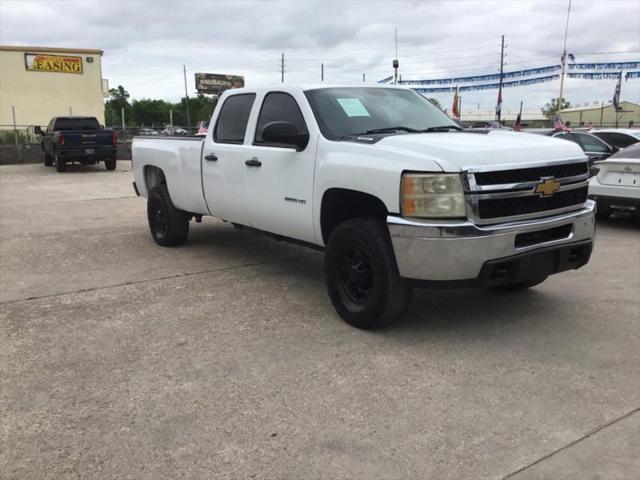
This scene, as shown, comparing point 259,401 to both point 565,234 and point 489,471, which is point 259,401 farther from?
point 565,234

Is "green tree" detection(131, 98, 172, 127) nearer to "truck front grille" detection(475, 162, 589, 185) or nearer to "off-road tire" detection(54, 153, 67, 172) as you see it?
"off-road tire" detection(54, 153, 67, 172)

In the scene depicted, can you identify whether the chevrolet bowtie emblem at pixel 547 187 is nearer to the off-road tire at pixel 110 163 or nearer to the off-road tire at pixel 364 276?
the off-road tire at pixel 364 276

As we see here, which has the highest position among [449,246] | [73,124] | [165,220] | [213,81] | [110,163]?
[213,81]

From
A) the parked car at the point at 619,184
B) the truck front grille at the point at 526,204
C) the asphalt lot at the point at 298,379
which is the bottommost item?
the asphalt lot at the point at 298,379

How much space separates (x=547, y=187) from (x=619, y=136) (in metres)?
9.81

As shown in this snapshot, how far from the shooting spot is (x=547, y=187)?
4180mm

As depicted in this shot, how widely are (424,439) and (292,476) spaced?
73cm

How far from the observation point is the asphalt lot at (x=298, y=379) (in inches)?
112

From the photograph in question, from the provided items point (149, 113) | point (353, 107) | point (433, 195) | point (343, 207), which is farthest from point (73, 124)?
point (149, 113)

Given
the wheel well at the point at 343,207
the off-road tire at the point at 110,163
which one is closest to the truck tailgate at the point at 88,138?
the off-road tire at the point at 110,163

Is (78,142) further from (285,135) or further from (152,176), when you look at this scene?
(285,135)

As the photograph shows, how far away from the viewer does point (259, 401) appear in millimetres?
3400

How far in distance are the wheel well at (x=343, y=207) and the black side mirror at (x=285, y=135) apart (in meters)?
0.50

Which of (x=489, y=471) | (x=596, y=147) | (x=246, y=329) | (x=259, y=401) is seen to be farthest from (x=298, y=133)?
(x=596, y=147)
